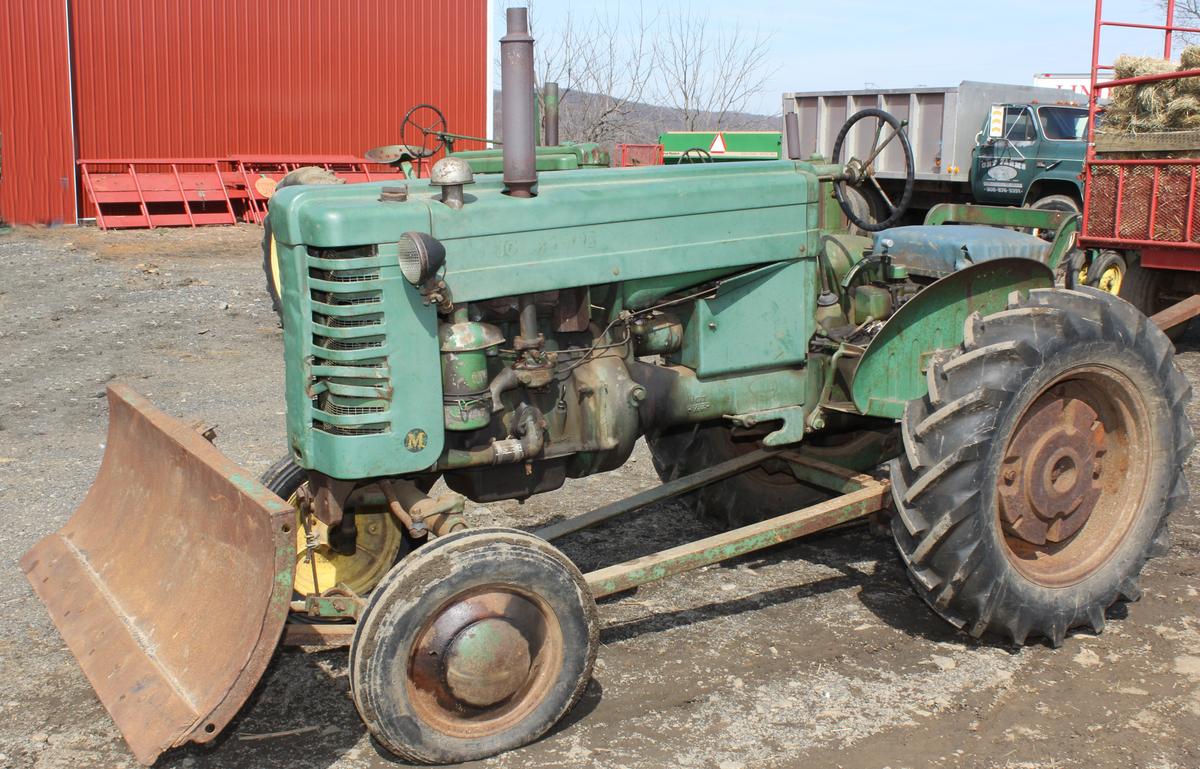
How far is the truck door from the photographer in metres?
15.0

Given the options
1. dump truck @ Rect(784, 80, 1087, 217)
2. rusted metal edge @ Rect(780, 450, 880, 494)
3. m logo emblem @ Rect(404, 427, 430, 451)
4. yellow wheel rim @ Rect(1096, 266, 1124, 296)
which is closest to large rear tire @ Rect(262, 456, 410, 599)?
m logo emblem @ Rect(404, 427, 430, 451)

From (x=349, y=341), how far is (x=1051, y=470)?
7.59 ft

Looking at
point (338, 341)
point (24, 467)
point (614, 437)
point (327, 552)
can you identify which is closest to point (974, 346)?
point (614, 437)

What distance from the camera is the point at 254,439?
21.7 feet

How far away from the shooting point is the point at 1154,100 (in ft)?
31.8

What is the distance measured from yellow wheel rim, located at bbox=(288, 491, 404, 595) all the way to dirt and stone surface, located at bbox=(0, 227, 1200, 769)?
0.95 ft

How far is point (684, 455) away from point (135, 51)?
15.2 m

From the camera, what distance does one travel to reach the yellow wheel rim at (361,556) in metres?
4.18

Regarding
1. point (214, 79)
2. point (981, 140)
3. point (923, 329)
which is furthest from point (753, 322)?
point (214, 79)

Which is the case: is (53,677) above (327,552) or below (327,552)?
below

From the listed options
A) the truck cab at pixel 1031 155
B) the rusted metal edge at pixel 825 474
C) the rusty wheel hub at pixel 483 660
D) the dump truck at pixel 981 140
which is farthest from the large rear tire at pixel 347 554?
the truck cab at pixel 1031 155

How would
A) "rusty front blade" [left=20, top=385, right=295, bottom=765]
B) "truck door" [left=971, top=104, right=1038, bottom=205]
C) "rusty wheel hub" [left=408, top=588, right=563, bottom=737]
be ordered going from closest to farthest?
"rusty front blade" [left=20, top=385, right=295, bottom=765] < "rusty wheel hub" [left=408, top=588, right=563, bottom=737] < "truck door" [left=971, top=104, right=1038, bottom=205]

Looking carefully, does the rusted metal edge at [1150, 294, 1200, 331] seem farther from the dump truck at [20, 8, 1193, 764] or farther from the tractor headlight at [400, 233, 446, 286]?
the tractor headlight at [400, 233, 446, 286]

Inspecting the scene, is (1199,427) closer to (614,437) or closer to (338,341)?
(614,437)
